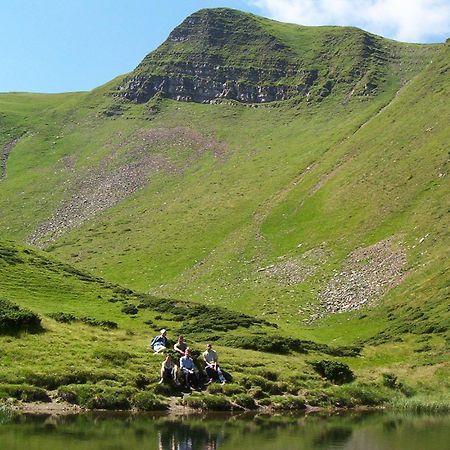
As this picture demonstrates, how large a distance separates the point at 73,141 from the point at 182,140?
116ft

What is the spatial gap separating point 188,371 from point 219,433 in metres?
9.68

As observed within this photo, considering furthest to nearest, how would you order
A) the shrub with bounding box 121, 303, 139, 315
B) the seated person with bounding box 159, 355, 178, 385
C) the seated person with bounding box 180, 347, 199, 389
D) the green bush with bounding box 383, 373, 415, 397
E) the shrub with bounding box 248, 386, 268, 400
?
the shrub with bounding box 121, 303, 139, 315, the green bush with bounding box 383, 373, 415, 397, the shrub with bounding box 248, 386, 268, 400, the seated person with bounding box 180, 347, 199, 389, the seated person with bounding box 159, 355, 178, 385

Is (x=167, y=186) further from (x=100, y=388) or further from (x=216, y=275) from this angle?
(x=100, y=388)

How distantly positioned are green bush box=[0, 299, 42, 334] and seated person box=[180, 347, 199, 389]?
414 inches

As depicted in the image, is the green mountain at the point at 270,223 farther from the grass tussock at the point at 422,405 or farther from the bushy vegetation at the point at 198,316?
the grass tussock at the point at 422,405

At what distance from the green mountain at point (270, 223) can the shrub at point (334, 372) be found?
2335 millimetres

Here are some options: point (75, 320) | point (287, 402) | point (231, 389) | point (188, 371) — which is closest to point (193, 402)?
point (188, 371)

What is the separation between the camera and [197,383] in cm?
3634

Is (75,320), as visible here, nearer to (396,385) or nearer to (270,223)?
(396,385)

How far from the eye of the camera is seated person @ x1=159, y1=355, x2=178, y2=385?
35.3 m

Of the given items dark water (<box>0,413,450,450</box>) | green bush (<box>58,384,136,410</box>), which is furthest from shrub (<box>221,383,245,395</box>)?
green bush (<box>58,384,136,410</box>)

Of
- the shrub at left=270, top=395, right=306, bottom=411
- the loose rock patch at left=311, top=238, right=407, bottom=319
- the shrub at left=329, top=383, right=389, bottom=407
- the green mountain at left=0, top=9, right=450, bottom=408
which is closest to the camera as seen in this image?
the shrub at left=270, top=395, right=306, bottom=411

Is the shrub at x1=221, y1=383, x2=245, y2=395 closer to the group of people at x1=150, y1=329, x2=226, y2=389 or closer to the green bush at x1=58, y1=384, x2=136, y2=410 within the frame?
the group of people at x1=150, y1=329, x2=226, y2=389

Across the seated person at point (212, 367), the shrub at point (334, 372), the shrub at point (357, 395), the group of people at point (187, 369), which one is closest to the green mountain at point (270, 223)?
the group of people at point (187, 369)
